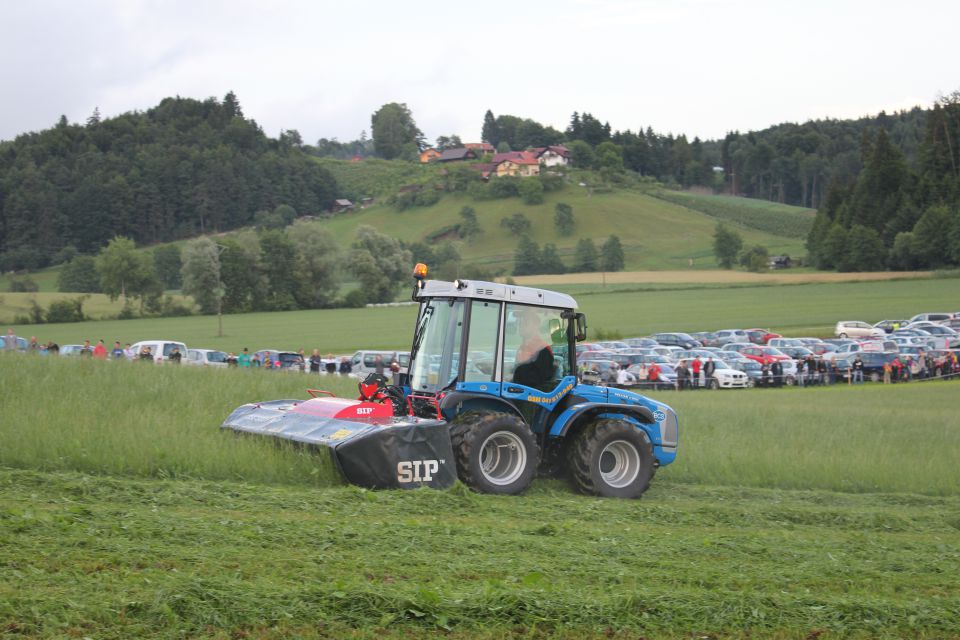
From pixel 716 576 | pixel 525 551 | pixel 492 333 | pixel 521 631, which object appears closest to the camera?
pixel 521 631

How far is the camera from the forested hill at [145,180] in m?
119

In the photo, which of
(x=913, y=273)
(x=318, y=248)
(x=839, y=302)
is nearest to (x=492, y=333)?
(x=839, y=302)

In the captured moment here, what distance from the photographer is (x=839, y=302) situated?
236ft

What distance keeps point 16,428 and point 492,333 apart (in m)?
5.48

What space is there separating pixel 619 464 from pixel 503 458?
1.70 meters

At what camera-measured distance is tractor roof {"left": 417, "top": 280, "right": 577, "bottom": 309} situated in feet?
36.5

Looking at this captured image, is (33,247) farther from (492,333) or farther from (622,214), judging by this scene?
(492,333)

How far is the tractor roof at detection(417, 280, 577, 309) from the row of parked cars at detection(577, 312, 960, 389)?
23627 millimetres

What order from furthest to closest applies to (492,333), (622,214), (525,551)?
(622,214), (492,333), (525,551)

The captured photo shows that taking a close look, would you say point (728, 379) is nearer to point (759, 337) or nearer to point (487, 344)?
point (759, 337)

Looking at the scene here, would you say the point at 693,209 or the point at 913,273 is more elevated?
the point at 693,209

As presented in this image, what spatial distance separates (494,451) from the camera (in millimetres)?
10984

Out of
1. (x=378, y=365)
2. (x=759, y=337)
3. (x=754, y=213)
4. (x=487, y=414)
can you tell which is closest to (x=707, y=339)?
(x=759, y=337)

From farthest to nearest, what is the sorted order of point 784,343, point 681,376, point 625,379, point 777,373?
point 784,343 → point 777,373 → point 681,376 → point 625,379
